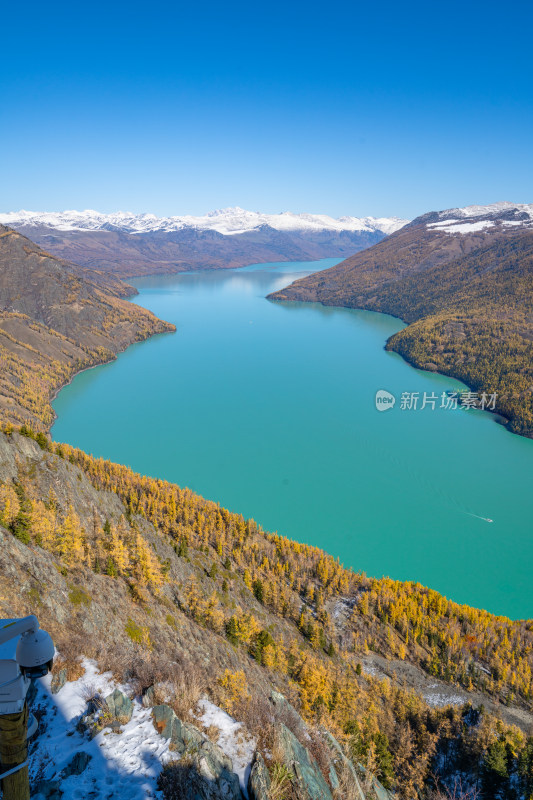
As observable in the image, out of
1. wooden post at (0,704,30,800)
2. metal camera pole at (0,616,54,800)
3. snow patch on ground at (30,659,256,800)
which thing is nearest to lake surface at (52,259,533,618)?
snow patch on ground at (30,659,256,800)

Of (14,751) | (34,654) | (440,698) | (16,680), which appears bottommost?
(440,698)

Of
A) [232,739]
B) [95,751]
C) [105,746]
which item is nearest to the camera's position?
[95,751]

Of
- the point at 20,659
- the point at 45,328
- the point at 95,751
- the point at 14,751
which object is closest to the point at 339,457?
the point at 95,751

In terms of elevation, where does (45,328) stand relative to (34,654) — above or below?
below

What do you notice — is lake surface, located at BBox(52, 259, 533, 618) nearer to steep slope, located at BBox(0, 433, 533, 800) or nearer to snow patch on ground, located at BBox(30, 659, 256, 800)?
steep slope, located at BBox(0, 433, 533, 800)

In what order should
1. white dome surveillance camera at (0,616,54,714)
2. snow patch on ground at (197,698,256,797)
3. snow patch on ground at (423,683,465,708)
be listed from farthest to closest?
snow patch on ground at (423,683,465,708) < snow patch on ground at (197,698,256,797) < white dome surveillance camera at (0,616,54,714)

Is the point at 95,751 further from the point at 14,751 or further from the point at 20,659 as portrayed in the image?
the point at 20,659

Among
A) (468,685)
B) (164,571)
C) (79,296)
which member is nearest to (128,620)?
(164,571)
